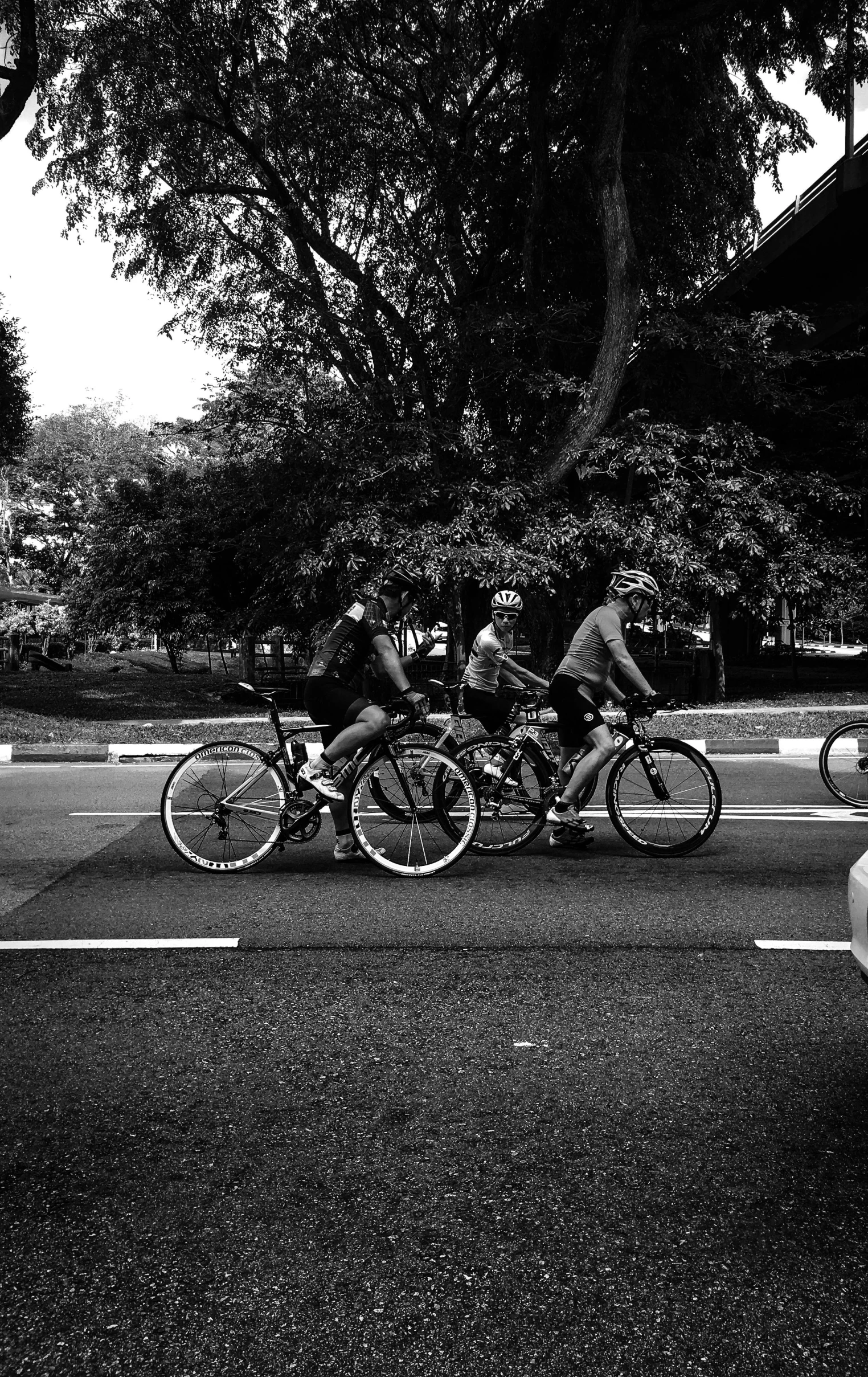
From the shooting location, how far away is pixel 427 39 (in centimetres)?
1980

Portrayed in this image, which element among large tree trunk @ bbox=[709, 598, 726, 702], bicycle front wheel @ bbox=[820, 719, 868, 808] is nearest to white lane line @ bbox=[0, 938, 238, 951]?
bicycle front wheel @ bbox=[820, 719, 868, 808]

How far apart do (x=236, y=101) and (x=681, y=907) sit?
58.6ft

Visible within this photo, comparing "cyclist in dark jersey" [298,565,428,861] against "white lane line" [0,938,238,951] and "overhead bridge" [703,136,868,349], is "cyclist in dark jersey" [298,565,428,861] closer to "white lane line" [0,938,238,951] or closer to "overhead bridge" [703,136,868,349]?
"white lane line" [0,938,238,951]

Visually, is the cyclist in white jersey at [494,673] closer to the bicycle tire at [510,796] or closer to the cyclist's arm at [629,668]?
the bicycle tire at [510,796]

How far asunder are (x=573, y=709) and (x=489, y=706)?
100cm

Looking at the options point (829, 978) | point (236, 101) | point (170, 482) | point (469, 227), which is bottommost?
point (829, 978)

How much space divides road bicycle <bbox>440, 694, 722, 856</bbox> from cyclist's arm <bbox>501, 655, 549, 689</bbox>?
52 cm

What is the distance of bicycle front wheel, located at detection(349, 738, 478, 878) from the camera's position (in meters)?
6.96

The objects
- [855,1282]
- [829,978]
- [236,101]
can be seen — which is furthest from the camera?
[236,101]

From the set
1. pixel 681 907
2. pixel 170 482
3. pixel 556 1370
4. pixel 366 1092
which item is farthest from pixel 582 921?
pixel 170 482

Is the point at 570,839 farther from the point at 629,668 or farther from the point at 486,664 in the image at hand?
the point at 486,664

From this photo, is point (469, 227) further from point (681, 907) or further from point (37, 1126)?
point (37, 1126)

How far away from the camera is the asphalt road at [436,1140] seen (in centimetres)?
241

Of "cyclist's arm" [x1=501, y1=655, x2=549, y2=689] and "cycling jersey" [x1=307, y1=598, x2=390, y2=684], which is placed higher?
"cycling jersey" [x1=307, y1=598, x2=390, y2=684]
